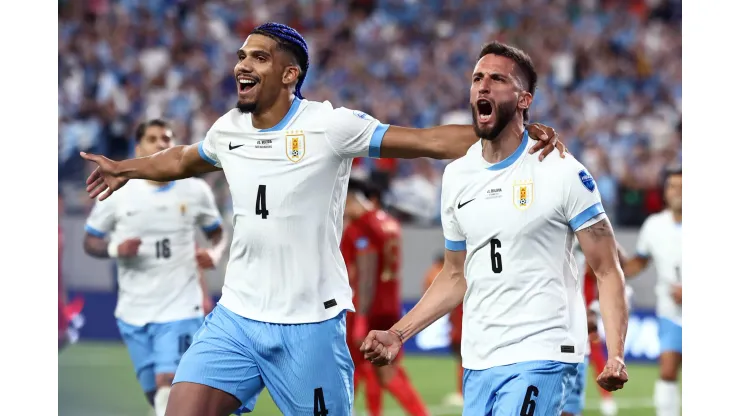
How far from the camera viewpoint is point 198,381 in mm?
5188

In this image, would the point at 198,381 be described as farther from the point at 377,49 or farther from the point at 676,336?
the point at 377,49

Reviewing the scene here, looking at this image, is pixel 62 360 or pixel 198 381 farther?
pixel 62 360

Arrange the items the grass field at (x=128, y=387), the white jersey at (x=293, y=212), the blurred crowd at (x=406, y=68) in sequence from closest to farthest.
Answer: the white jersey at (x=293, y=212) → the grass field at (x=128, y=387) → the blurred crowd at (x=406, y=68)

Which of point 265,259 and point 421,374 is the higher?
point 265,259

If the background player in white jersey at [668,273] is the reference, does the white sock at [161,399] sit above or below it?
below

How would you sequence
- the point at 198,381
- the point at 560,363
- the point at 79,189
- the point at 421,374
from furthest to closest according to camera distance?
the point at 79,189
the point at 421,374
the point at 198,381
the point at 560,363

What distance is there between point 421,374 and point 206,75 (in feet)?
26.4

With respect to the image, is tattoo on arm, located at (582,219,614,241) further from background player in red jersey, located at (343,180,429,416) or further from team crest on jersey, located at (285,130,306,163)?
background player in red jersey, located at (343,180,429,416)

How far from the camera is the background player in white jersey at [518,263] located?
4797 millimetres

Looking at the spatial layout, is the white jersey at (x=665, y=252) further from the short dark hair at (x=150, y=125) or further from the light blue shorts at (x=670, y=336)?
the short dark hair at (x=150, y=125)

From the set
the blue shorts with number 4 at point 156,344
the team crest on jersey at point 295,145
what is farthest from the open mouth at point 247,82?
the blue shorts with number 4 at point 156,344

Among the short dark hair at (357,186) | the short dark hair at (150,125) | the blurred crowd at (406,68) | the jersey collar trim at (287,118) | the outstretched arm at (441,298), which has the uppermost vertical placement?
the blurred crowd at (406,68)

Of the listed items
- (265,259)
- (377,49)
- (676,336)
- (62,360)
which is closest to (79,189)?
(62,360)

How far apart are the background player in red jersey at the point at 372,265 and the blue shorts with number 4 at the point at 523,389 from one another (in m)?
4.62
